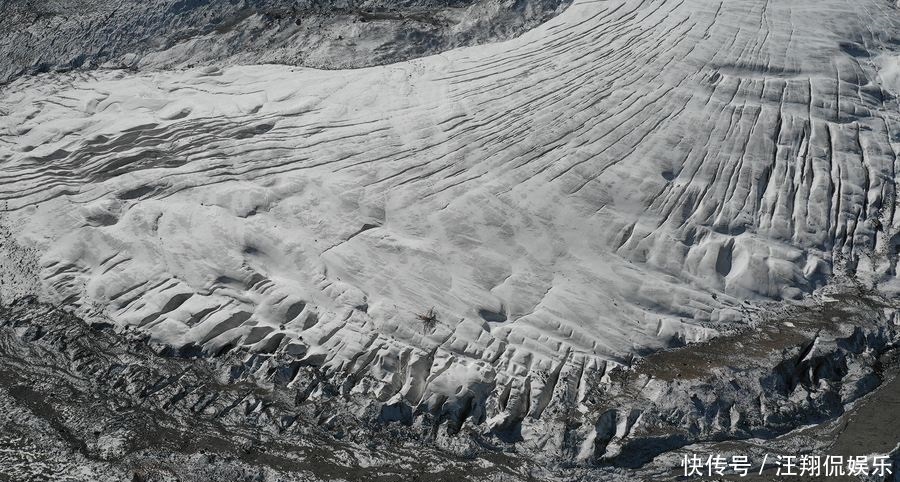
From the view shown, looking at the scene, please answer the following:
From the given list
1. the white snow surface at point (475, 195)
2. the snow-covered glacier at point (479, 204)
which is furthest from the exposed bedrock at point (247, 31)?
the white snow surface at point (475, 195)

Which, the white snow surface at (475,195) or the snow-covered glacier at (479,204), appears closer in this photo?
the snow-covered glacier at (479,204)

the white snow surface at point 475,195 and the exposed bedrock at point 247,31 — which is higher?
the exposed bedrock at point 247,31

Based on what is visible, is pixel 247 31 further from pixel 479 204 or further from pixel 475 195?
pixel 479 204

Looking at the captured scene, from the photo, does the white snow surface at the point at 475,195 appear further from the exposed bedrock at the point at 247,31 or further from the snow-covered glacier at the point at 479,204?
the exposed bedrock at the point at 247,31

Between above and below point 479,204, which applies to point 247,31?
above

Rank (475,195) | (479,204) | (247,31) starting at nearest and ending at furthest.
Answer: (479,204), (475,195), (247,31)

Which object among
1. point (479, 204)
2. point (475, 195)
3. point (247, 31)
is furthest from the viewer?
point (247, 31)

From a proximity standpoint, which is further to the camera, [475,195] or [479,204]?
[475,195]

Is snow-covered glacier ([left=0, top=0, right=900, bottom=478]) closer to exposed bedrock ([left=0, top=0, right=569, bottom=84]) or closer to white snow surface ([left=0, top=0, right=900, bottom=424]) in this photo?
white snow surface ([left=0, top=0, right=900, bottom=424])

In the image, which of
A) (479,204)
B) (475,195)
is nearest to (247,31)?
(475,195)
